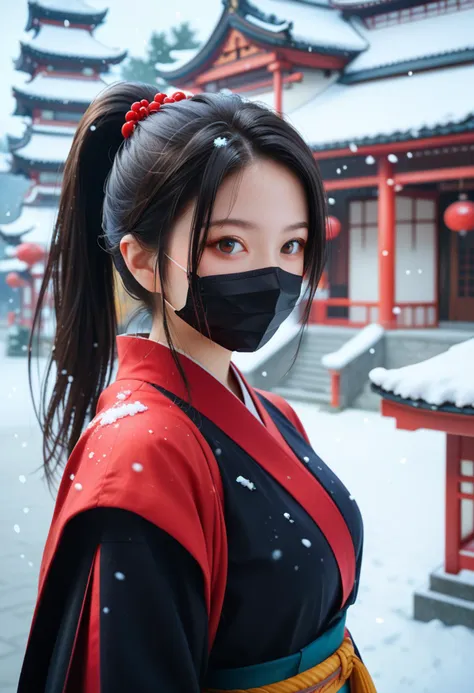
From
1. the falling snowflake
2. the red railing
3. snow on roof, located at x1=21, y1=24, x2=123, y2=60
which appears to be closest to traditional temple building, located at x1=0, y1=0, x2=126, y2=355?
snow on roof, located at x1=21, y1=24, x2=123, y2=60

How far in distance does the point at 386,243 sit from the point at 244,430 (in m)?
2.36

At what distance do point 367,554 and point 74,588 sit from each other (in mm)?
1335

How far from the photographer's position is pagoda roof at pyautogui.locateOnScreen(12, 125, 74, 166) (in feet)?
12.1

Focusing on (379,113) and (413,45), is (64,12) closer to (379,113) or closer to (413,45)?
(379,113)

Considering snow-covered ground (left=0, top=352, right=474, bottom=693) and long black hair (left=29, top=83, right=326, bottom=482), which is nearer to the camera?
long black hair (left=29, top=83, right=326, bottom=482)

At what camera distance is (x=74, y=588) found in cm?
57

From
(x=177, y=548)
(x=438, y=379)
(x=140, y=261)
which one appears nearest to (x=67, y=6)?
(x=438, y=379)

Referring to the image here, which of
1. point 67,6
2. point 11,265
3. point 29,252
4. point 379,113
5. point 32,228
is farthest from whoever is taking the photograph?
point 11,265

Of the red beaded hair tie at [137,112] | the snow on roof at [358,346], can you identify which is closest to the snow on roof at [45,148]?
the snow on roof at [358,346]

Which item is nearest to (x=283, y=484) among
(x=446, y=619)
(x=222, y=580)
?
(x=222, y=580)

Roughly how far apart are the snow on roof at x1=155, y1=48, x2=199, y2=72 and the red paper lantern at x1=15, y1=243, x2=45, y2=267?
8.09 feet

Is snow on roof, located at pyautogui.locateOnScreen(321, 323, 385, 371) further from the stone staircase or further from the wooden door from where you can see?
the wooden door

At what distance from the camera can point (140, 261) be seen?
27.2 inches

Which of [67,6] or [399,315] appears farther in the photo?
[67,6]
